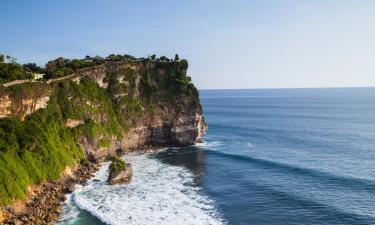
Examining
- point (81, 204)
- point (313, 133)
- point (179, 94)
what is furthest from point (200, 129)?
point (81, 204)

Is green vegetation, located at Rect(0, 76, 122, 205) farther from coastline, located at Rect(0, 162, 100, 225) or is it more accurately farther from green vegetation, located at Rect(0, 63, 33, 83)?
green vegetation, located at Rect(0, 63, 33, 83)

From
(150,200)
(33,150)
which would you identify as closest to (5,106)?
(33,150)

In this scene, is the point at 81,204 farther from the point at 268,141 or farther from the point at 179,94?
the point at 268,141

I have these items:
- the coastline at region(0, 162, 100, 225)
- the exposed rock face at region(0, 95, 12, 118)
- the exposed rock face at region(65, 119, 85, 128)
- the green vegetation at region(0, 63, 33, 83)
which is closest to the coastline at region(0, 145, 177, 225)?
the coastline at region(0, 162, 100, 225)

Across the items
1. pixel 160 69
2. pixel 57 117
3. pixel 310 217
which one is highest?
pixel 160 69

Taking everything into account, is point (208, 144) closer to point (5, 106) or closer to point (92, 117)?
point (92, 117)
